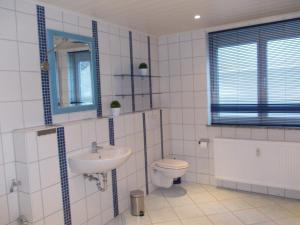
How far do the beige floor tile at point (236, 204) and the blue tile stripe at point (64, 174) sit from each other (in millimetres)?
1738

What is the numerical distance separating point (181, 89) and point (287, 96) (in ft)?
4.36

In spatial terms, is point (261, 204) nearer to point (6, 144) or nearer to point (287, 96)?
point (287, 96)

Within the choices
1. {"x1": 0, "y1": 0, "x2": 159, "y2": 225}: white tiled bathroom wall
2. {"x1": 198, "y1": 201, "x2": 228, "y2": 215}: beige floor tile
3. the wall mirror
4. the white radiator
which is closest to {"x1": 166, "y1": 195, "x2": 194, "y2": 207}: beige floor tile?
{"x1": 198, "y1": 201, "x2": 228, "y2": 215}: beige floor tile

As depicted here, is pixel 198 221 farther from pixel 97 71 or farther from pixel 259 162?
pixel 97 71

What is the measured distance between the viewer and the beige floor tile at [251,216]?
262cm

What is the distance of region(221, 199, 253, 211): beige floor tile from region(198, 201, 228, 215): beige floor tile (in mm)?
67

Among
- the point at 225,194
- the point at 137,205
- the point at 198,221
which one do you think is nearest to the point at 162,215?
the point at 137,205

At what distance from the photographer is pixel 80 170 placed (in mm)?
2217

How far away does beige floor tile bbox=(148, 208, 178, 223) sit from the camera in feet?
8.95

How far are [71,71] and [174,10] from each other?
46.0 inches

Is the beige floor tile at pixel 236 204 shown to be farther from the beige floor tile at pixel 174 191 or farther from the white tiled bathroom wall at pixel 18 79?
the white tiled bathroom wall at pixel 18 79

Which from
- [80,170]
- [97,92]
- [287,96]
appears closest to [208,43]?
[287,96]

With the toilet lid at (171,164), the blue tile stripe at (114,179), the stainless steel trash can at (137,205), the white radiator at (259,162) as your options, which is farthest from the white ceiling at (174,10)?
the stainless steel trash can at (137,205)

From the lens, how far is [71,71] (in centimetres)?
251
